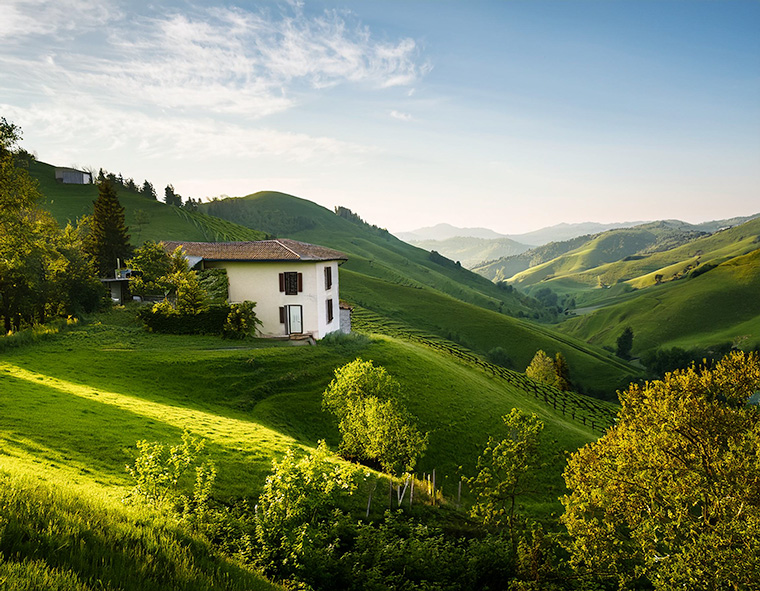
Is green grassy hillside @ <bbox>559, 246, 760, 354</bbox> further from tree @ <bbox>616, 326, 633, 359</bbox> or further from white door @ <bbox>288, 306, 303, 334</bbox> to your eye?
white door @ <bbox>288, 306, 303, 334</bbox>

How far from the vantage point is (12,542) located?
623cm

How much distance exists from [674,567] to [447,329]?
94.3 metres

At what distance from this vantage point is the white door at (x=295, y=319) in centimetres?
4262

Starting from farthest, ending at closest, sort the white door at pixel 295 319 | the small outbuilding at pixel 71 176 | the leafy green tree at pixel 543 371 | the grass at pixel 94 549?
the small outbuilding at pixel 71 176
the leafy green tree at pixel 543 371
the white door at pixel 295 319
the grass at pixel 94 549

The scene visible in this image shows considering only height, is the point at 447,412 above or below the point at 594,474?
below

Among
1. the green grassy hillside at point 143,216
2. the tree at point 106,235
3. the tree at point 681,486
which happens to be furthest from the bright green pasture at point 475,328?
the tree at point 681,486

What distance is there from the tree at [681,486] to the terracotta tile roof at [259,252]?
31.5 meters

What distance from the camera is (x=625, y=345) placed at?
148750 mm

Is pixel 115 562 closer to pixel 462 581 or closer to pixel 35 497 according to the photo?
pixel 35 497

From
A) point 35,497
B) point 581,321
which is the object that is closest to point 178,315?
point 35,497

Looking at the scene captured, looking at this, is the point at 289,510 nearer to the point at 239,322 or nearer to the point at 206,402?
the point at 206,402

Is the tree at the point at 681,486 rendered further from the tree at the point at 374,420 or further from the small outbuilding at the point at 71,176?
the small outbuilding at the point at 71,176

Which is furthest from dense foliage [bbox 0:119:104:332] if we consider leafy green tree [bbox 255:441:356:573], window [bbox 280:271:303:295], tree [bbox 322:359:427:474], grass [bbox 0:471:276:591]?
leafy green tree [bbox 255:441:356:573]

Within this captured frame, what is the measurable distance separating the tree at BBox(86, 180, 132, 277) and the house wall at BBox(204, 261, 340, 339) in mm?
30788
